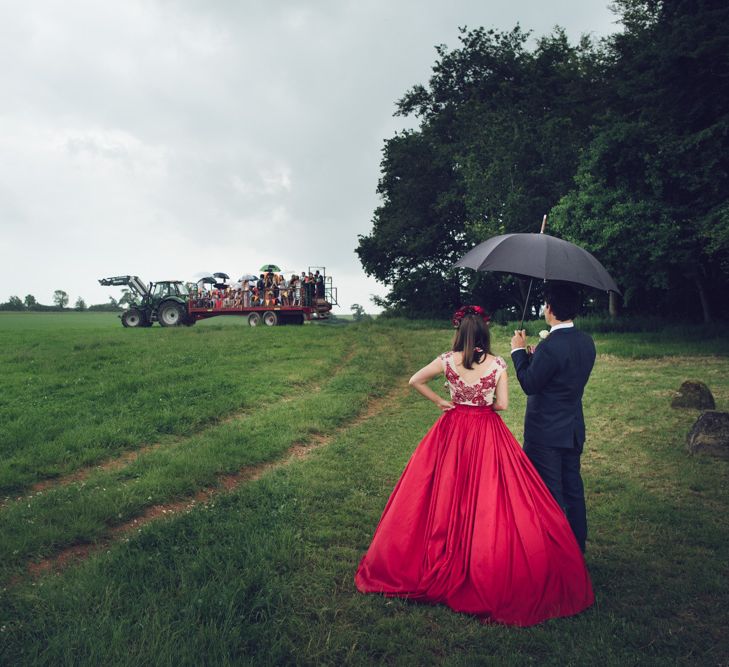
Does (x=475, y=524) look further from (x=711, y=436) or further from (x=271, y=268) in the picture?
(x=271, y=268)

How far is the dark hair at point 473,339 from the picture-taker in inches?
201

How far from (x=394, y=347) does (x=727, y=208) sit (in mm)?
12598

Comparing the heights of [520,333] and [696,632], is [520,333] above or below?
above

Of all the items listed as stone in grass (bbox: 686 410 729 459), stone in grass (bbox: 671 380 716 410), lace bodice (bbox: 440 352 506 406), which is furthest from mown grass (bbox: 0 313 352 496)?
stone in grass (bbox: 671 380 716 410)

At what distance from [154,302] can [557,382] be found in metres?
32.4

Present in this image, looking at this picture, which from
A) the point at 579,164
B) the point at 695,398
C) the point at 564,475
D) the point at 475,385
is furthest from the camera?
the point at 579,164

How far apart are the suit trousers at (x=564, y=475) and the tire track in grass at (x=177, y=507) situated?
4178 millimetres

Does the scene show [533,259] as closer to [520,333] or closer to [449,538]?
[520,333]

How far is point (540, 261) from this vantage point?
549 cm

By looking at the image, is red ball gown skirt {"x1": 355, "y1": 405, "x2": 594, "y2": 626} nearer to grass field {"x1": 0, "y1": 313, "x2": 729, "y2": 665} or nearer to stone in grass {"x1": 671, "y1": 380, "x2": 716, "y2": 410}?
grass field {"x1": 0, "y1": 313, "x2": 729, "y2": 665}

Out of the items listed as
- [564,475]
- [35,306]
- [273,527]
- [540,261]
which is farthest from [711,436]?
[35,306]

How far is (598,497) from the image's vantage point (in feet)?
25.8

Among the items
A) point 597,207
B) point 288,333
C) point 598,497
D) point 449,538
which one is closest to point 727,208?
point 597,207

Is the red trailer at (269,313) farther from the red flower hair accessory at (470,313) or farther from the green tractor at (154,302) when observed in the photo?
the red flower hair accessory at (470,313)
